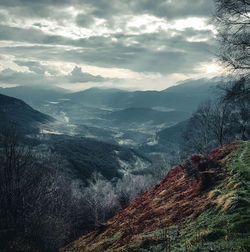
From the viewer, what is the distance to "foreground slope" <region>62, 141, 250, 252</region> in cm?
1006

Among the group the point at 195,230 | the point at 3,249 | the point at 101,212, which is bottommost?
the point at 101,212

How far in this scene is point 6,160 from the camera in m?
25.2

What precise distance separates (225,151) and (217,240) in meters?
14.7

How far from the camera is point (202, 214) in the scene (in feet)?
42.2

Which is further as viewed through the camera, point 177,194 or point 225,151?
point 225,151

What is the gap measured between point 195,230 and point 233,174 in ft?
20.6

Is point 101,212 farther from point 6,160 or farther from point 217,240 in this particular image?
point 217,240

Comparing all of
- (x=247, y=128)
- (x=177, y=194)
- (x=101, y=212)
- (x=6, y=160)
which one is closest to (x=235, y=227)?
(x=177, y=194)

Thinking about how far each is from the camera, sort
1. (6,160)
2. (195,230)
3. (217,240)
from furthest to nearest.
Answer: (6,160), (195,230), (217,240)

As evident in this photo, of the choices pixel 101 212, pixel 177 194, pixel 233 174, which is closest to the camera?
pixel 233 174

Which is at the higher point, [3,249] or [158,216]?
[158,216]

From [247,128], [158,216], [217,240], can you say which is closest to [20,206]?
[158,216]

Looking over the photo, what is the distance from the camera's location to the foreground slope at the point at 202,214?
10.1 metres

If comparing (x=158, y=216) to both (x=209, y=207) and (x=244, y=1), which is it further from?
(x=244, y=1)
